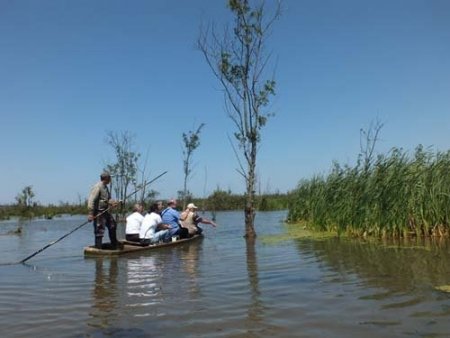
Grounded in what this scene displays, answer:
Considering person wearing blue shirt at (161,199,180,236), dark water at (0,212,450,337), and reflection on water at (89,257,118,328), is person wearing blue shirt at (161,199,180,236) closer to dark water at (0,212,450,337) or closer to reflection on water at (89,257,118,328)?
dark water at (0,212,450,337)

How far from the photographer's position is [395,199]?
1386 cm

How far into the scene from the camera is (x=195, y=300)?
6887 mm

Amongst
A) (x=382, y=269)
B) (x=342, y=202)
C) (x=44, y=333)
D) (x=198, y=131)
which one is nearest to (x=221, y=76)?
(x=342, y=202)

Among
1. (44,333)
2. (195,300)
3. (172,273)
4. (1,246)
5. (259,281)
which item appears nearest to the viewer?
(44,333)

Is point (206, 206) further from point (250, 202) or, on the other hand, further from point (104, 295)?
point (104, 295)

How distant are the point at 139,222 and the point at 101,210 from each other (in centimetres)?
194

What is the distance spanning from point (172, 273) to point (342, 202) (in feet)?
24.6

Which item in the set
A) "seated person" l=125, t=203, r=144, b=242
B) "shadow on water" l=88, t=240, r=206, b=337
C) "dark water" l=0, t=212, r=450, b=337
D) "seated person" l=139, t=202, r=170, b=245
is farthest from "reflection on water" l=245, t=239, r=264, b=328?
"seated person" l=125, t=203, r=144, b=242

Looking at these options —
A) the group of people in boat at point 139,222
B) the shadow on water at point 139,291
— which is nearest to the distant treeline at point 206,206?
the group of people in boat at point 139,222

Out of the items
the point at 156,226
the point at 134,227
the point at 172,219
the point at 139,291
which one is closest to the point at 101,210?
the point at 134,227

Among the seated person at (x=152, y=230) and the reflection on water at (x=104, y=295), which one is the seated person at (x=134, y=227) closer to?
the seated person at (x=152, y=230)

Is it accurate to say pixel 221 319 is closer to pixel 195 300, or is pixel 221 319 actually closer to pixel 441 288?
pixel 195 300

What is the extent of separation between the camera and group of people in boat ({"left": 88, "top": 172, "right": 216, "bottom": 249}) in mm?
13141

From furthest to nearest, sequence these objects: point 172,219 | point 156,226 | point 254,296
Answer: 1. point 172,219
2. point 156,226
3. point 254,296
